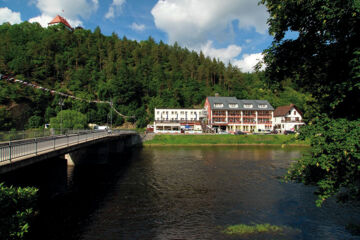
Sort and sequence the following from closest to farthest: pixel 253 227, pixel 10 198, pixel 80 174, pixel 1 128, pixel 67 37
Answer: pixel 10 198 < pixel 253 227 < pixel 80 174 < pixel 1 128 < pixel 67 37

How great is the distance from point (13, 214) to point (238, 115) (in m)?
86.6

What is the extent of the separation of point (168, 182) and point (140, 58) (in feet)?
352

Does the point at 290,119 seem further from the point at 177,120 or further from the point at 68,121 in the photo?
the point at 68,121

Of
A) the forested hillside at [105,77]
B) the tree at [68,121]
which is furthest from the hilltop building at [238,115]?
the tree at [68,121]

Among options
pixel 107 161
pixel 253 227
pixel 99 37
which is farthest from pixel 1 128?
pixel 99 37

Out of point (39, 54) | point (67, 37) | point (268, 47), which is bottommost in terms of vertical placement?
point (268, 47)

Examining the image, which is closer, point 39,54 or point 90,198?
point 90,198

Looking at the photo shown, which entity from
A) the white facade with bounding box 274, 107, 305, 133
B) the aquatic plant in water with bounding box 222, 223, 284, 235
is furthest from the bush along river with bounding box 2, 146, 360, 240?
the white facade with bounding box 274, 107, 305, 133

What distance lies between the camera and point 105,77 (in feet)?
361

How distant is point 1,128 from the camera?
60.6 m

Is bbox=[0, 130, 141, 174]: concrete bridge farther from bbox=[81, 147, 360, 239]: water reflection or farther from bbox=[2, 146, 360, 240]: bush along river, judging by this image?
bbox=[81, 147, 360, 239]: water reflection

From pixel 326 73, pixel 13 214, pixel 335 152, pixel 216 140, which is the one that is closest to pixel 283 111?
pixel 216 140

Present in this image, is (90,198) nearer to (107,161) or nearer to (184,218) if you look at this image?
(184,218)

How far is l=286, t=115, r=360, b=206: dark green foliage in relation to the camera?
9.67 m
